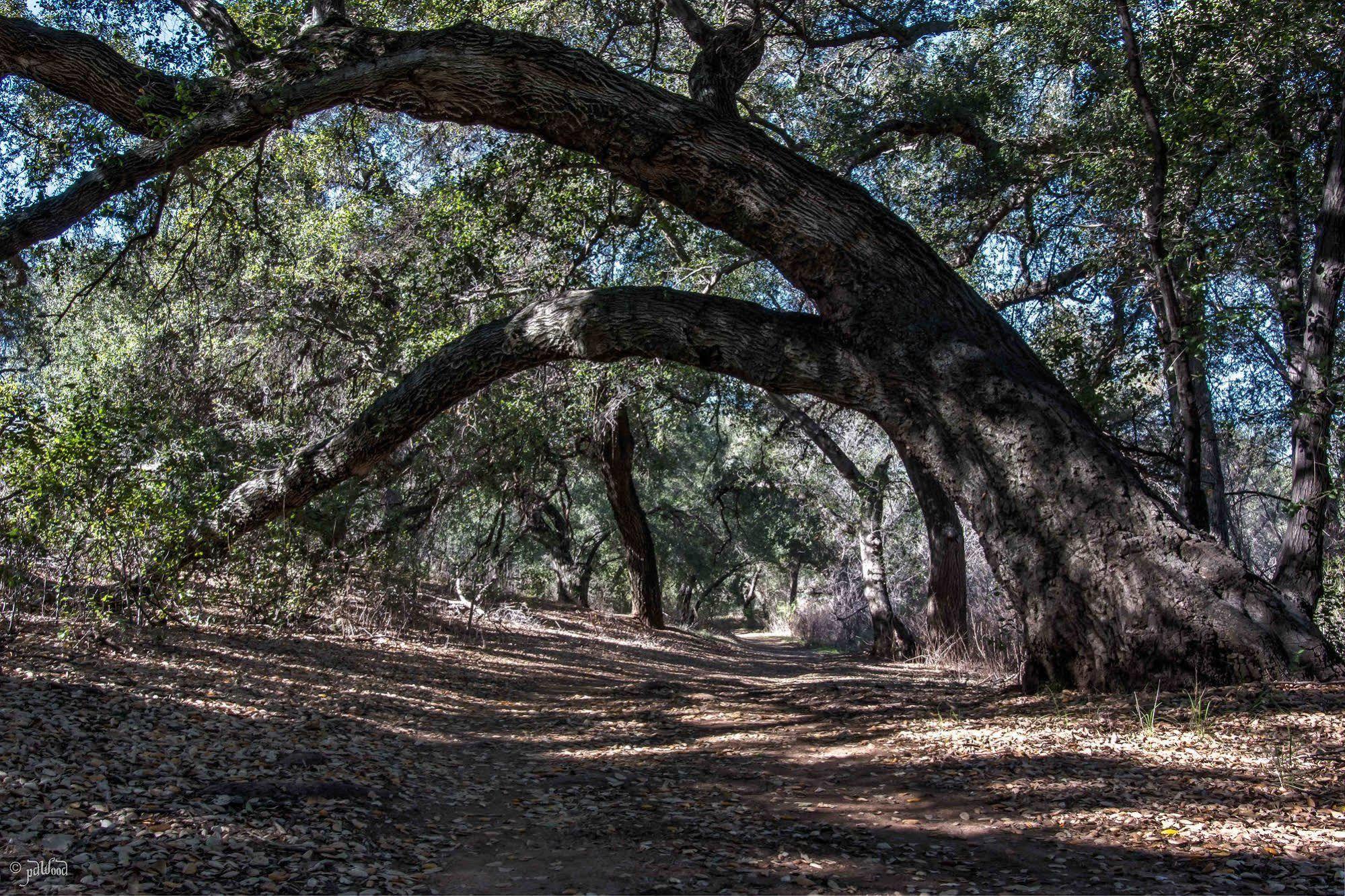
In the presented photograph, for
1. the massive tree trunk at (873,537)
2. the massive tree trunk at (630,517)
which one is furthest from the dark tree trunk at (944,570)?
the massive tree trunk at (630,517)

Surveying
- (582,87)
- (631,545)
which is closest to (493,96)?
(582,87)

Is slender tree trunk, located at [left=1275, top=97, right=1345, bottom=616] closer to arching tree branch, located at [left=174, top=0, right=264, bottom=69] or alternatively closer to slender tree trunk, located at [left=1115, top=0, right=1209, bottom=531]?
slender tree trunk, located at [left=1115, top=0, right=1209, bottom=531]

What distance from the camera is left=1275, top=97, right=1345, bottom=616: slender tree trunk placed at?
6.04 m

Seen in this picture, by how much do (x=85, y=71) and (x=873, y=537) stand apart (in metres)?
11.0

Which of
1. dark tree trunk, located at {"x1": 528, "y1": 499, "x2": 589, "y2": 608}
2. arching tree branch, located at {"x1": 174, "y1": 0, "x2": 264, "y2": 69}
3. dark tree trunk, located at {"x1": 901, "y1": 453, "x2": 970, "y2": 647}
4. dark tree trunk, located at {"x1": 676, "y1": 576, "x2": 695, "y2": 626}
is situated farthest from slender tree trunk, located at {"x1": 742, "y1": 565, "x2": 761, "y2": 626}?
arching tree branch, located at {"x1": 174, "y1": 0, "x2": 264, "y2": 69}

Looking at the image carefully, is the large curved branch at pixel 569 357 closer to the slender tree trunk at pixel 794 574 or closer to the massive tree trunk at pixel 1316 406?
the massive tree trunk at pixel 1316 406

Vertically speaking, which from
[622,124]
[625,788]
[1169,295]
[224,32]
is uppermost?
[224,32]

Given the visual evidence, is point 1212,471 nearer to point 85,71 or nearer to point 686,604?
point 85,71

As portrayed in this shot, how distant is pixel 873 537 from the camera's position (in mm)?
13500

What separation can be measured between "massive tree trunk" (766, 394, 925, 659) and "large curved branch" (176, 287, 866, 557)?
684cm

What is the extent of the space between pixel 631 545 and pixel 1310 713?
11166mm

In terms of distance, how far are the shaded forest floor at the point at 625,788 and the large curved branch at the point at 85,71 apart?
3.37 metres

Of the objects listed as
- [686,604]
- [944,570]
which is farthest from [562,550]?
[944,570]

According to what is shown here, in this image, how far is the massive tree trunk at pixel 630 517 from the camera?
45.1 ft
